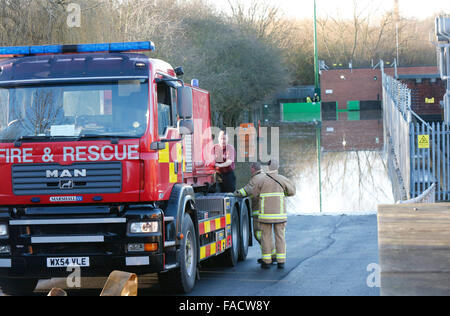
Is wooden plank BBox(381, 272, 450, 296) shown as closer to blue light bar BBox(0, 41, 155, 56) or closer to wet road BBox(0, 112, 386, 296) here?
wet road BBox(0, 112, 386, 296)

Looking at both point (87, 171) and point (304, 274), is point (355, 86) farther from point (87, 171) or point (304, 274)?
point (87, 171)

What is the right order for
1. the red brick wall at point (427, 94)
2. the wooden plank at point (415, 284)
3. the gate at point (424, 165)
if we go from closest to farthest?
the wooden plank at point (415, 284)
the gate at point (424, 165)
the red brick wall at point (427, 94)

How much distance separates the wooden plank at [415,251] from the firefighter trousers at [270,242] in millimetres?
2596

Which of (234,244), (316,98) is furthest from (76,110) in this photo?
(316,98)

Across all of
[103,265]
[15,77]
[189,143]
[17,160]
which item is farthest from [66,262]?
[189,143]

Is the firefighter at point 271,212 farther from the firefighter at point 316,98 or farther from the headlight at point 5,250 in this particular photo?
the firefighter at point 316,98

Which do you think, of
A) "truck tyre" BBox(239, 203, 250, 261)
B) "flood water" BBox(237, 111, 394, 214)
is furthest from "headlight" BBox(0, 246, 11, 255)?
"flood water" BBox(237, 111, 394, 214)

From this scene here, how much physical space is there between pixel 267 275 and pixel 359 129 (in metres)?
42.3

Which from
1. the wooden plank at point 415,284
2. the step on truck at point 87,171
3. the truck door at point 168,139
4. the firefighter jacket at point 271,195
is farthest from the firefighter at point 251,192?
the wooden plank at point 415,284

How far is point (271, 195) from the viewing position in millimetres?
11453

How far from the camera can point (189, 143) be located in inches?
441

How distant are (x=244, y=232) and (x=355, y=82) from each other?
6416 cm

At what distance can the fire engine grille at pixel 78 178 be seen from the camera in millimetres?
8562
